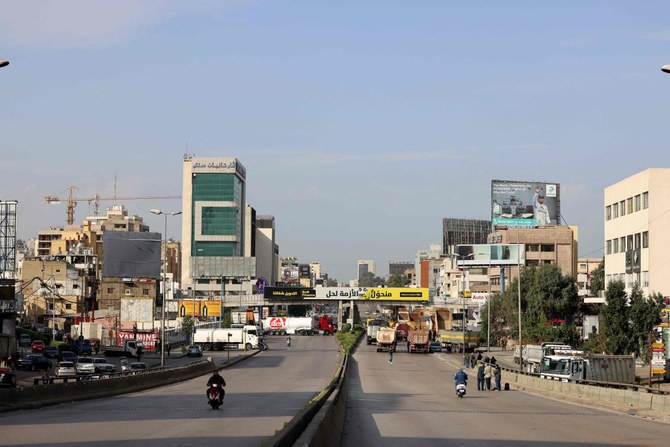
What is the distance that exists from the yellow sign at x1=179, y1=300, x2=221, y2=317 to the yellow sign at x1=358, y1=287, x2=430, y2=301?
101 feet

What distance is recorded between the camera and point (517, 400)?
164 feet

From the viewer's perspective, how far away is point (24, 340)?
106 metres

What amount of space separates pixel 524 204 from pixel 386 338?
7546 cm

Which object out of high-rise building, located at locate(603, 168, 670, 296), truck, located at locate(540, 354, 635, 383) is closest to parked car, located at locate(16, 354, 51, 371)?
truck, located at locate(540, 354, 635, 383)

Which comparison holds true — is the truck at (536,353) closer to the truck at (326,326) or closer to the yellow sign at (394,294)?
the yellow sign at (394,294)

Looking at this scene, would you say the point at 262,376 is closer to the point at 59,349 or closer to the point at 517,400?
the point at 517,400

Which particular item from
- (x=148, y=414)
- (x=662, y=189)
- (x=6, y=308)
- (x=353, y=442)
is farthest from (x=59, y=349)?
(x=353, y=442)

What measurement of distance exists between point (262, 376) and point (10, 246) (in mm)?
44359

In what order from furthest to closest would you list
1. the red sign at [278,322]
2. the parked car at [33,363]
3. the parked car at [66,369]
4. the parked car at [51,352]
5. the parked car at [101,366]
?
the red sign at [278,322] < the parked car at [51,352] < the parked car at [33,363] < the parked car at [101,366] < the parked car at [66,369]

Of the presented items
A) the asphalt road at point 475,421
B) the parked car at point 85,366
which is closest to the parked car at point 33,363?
the parked car at point 85,366

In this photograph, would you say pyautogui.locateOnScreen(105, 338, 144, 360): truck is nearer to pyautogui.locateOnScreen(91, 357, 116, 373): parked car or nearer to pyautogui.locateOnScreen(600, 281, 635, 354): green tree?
pyautogui.locateOnScreen(91, 357, 116, 373): parked car

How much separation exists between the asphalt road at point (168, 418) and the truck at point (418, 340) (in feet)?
140

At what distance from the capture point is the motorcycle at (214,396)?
120 feet

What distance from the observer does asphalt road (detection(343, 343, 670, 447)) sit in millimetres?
27797
